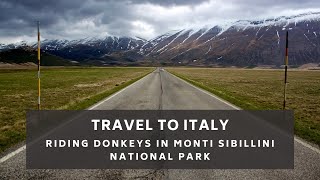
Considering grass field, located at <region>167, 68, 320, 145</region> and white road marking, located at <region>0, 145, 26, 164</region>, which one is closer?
white road marking, located at <region>0, 145, 26, 164</region>

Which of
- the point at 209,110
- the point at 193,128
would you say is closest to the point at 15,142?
the point at 193,128

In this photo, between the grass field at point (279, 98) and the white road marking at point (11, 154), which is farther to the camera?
the grass field at point (279, 98)

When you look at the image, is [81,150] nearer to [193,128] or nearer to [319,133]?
[193,128]

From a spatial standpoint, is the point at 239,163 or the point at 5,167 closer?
the point at 5,167

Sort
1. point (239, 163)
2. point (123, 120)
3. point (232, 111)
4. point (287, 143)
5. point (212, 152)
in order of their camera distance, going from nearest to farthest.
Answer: point (239, 163)
point (212, 152)
point (287, 143)
point (123, 120)
point (232, 111)

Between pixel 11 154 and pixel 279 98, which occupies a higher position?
pixel 11 154

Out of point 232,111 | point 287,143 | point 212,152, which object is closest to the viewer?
point 212,152

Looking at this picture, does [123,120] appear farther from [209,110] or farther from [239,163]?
[239,163]

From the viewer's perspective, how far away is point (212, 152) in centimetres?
955

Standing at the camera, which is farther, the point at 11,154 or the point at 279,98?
the point at 279,98

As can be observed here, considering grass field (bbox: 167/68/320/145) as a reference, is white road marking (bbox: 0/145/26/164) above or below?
above

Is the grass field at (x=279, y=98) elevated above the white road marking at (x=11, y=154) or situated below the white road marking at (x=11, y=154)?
below

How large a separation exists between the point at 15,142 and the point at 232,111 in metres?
10.7

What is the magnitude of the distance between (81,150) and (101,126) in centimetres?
373
